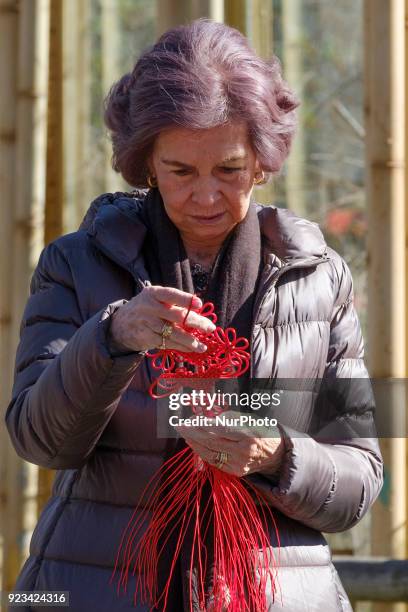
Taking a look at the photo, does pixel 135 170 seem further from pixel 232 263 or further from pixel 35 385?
pixel 35 385

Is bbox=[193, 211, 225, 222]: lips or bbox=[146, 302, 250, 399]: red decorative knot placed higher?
bbox=[193, 211, 225, 222]: lips

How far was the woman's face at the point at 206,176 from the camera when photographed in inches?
71.9

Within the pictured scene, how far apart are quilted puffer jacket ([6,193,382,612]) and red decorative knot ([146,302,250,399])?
40 millimetres

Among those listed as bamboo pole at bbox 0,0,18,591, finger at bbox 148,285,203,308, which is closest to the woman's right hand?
finger at bbox 148,285,203,308

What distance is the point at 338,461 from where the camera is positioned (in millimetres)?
1786

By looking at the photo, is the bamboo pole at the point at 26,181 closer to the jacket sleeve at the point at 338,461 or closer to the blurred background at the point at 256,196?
the blurred background at the point at 256,196

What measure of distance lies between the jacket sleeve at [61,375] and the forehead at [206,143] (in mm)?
266

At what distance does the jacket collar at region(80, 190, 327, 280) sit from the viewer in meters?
1.82

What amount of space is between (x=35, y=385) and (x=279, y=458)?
40cm

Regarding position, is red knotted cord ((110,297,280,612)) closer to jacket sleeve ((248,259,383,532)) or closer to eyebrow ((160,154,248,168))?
jacket sleeve ((248,259,383,532))

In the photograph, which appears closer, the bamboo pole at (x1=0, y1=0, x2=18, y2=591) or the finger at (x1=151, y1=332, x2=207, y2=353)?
the finger at (x1=151, y1=332, x2=207, y2=353)

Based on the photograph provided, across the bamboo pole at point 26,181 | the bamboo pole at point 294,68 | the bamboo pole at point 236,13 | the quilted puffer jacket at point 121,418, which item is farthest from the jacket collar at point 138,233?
the bamboo pole at point 294,68

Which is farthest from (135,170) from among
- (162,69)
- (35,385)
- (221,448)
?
(221,448)

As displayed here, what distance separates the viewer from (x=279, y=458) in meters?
1.70
